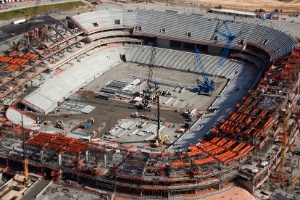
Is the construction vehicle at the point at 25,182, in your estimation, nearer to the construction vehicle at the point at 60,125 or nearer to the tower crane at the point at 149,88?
the construction vehicle at the point at 60,125

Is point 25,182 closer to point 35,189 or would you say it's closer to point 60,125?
point 35,189

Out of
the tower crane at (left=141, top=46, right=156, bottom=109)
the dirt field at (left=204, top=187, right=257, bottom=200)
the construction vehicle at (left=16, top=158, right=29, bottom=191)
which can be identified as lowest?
the dirt field at (left=204, top=187, right=257, bottom=200)

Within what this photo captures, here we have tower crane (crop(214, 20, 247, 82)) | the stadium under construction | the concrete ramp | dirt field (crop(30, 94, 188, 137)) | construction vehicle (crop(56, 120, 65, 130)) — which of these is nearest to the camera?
the stadium under construction

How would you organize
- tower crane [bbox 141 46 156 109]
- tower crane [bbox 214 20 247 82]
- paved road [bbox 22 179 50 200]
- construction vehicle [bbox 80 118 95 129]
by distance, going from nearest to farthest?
paved road [bbox 22 179 50 200], construction vehicle [bbox 80 118 95 129], tower crane [bbox 141 46 156 109], tower crane [bbox 214 20 247 82]

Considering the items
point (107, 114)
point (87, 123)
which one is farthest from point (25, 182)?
point (107, 114)

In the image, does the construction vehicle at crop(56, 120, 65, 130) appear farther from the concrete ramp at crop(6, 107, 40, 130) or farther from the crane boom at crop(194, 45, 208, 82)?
the crane boom at crop(194, 45, 208, 82)

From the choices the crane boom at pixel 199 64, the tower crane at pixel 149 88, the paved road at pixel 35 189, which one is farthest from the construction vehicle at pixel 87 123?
the crane boom at pixel 199 64

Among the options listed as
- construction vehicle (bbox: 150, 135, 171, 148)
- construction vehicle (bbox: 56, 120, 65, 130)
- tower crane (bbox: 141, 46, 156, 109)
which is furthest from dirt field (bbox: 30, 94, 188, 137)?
construction vehicle (bbox: 150, 135, 171, 148)
